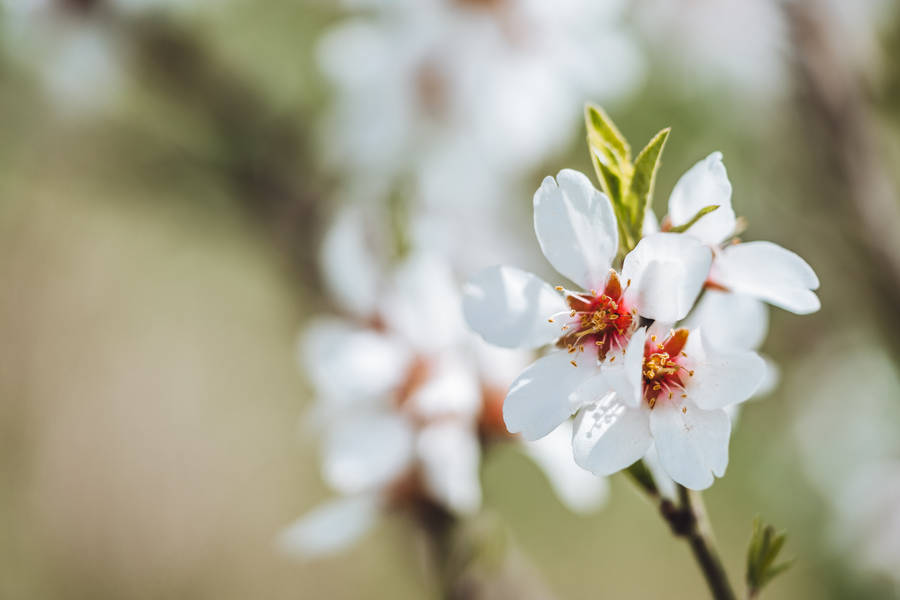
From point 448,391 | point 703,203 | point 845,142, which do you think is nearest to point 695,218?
point 703,203

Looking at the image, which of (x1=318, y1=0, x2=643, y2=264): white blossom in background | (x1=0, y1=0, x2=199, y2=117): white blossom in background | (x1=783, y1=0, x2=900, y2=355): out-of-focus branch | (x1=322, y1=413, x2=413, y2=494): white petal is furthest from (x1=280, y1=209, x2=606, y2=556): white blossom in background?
(x1=0, y1=0, x2=199, y2=117): white blossom in background

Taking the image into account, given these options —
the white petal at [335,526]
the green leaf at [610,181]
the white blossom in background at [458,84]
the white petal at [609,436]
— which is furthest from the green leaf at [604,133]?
the white blossom in background at [458,84]

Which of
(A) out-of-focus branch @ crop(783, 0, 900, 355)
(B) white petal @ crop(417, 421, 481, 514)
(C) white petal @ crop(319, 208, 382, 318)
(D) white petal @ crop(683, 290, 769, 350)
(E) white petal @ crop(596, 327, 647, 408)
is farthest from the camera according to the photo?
(A) out-of-focus branch @ crop(783, 0, 900, 355)

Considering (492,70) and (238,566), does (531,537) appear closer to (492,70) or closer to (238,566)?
(238,566)

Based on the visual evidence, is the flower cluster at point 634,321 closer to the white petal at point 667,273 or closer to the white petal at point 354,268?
the white petal at point 667,273

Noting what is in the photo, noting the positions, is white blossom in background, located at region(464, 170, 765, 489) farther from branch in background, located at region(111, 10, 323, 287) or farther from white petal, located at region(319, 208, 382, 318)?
branch in background, located at region(111, 10, 323, 287)

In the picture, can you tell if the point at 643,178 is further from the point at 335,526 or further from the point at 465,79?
the point at 465,79
